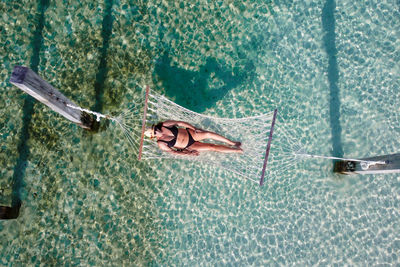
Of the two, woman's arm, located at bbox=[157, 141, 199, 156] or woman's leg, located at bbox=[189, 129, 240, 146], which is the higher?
woman's leg, located at bbox=[189, 129, 240, 146]

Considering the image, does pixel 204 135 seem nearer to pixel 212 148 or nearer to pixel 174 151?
pixel 212 148

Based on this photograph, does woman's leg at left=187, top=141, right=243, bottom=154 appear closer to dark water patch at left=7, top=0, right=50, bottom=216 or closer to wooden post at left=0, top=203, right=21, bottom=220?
dark water patch at left=7, top=0, right=50, bottom=216

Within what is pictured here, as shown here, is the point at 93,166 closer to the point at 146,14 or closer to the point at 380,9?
the point at 146,14

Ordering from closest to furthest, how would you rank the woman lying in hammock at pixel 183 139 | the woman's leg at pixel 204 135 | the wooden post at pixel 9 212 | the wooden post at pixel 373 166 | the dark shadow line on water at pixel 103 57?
the woman lying in hammock at pixel 183 139 < the wooden post at pixel 373 166 < the woman's leg at pixel 204 135 < the wooden post at pixel 9 212 < the dark shadow line on water at pixel 103 57

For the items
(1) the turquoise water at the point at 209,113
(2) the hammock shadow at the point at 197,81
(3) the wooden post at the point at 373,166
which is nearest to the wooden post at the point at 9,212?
(1) the turquoise water at the point at 209,113

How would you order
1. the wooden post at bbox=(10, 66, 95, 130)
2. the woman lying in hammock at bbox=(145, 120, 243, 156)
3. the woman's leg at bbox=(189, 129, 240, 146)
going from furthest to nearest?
1. the woman's leg at bbox=(189, 129, 240, 146)
2. the woman lying in hammock at bbox=(145, 120, 243, 156)
3. the wooden post at bbox=(10, 66, 95, 130)

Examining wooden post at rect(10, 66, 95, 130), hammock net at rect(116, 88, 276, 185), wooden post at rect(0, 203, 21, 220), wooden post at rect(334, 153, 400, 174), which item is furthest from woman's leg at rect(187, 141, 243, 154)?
wooden post at rect(0, 203, 21, 220)

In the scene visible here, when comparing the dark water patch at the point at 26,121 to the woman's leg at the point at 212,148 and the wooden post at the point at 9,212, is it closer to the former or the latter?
the wooden post at the point at 9,212

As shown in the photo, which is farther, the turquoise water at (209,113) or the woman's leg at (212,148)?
the turquoise water at (209,113)
